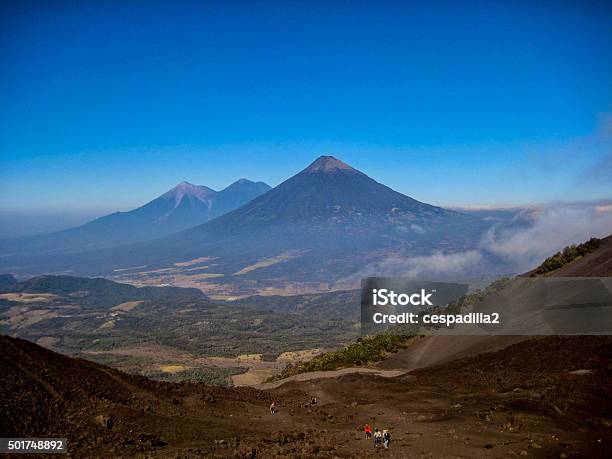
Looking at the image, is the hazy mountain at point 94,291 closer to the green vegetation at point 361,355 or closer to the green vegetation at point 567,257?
the green vegetation at point 361,355

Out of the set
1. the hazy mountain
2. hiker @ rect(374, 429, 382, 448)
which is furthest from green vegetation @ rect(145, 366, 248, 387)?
the hazy mountain

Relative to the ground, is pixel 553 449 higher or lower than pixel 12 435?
lower

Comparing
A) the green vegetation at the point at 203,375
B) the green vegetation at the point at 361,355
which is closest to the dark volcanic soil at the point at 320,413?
the green vegetation at the point at 361,355

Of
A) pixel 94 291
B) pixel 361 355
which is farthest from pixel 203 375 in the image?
pixel 94 291

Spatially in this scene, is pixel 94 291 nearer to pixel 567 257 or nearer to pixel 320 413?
pixel 567 257

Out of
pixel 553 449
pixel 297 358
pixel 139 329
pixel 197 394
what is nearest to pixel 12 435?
pixel 197 394

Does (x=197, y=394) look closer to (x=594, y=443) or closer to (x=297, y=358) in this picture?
(x=594, y=443)

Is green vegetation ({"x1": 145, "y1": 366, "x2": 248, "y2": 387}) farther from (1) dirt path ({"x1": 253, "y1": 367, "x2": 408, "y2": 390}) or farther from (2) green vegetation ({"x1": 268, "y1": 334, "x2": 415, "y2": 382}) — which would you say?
(1) dirt path ({"x1": 253, "y1": 367, "x2": 408, "y2": 390})
